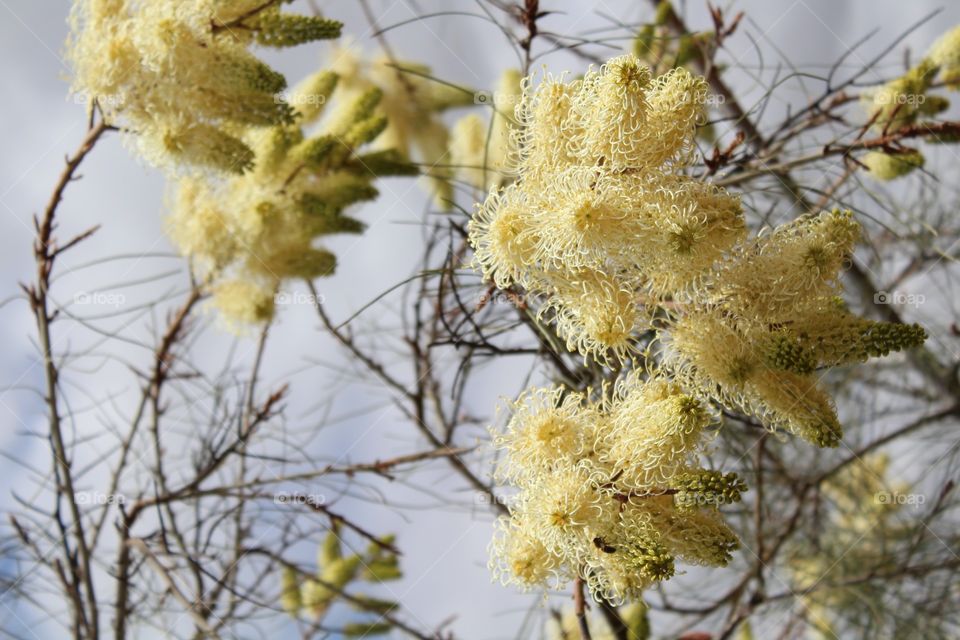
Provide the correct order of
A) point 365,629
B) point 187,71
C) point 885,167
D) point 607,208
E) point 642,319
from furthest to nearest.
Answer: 1. point 365,629
2. point 885,167
3. point 187,71
4. point 642,319
5. point 607,208

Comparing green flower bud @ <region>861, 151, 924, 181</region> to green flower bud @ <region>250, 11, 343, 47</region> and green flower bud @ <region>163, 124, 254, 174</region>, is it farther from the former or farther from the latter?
green flower bud @ <region>163, 124, 254, 174</region>

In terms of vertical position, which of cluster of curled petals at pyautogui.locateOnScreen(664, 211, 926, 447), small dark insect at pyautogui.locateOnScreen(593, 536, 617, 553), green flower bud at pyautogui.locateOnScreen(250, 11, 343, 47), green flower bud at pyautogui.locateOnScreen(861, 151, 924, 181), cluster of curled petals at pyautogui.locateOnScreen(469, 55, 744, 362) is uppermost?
green flower bud at pyautogui.locateOnScreen(250, 11, 343, 47)

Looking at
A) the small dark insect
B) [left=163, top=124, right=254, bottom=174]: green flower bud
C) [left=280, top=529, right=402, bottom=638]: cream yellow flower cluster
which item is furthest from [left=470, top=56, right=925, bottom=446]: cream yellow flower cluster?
[left=280, top=529, right=402, bottom=638]: cream yellow flower cluster

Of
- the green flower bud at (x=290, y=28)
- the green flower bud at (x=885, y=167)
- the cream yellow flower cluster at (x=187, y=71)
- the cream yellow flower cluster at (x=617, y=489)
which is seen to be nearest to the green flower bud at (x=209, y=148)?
the cream yellow flower cluster at (x=187, y=71)

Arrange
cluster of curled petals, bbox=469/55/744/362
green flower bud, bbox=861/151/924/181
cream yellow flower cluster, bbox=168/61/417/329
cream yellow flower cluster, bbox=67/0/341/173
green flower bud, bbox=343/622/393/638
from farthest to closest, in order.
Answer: green flower bud, bbox=343/622/393/638 → cream yellow flower cluster, bbox=168/61/417/329 → green flower bud, bbox=861/151/924/181 → cream yellow flower cluster, bbox=67/0/341/173 → cluster of curled petals, bbox=469/55/744/362

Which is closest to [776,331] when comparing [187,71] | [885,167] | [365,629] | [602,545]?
[602,545]

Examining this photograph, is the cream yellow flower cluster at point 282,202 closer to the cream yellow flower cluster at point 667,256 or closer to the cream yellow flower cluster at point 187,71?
the cream yellow flower cluster at point 187,71

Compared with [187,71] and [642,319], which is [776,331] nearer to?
[642,319]
